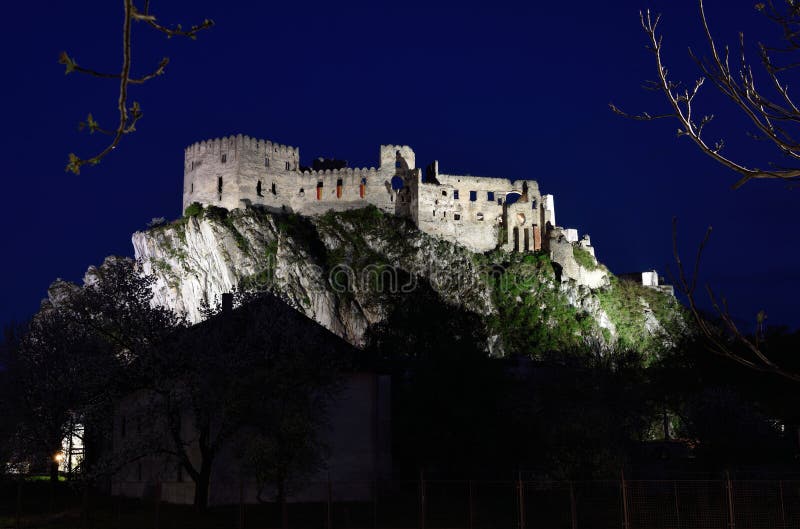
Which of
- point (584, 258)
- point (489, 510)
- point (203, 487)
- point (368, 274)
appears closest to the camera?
point (203, 487)

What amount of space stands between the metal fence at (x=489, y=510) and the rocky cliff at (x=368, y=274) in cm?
4149

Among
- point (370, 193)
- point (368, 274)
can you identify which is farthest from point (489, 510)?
point (370, 193)

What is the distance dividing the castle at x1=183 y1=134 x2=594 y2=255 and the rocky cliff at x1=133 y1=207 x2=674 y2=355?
2289 mm

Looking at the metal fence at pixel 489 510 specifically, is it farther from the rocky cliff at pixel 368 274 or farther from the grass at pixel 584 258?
the grass at pixel 584 258

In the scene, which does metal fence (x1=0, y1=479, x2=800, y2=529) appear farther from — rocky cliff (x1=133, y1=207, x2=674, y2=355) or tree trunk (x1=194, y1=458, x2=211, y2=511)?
rocky cliff (x1=133, y1=207, x2=674, y2=355)

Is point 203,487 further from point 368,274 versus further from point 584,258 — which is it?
point 584,258

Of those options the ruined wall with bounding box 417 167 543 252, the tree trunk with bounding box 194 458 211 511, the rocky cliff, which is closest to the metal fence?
the tree trunk with bounding box 194 458 211 511

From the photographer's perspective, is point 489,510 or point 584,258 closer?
point 489,510

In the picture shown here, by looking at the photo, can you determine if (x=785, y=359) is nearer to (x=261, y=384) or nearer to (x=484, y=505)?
(x=484, y=505)

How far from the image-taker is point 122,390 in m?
30.7

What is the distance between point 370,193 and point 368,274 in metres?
11.8

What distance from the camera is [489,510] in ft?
87.2

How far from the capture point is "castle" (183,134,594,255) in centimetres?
8069

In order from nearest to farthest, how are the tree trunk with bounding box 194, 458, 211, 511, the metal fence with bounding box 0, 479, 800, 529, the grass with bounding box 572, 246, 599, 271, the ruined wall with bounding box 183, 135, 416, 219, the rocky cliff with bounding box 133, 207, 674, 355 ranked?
the metal fence with bounding box 0, 479, 800, 529 → the tree trunk with bounding box 194, 458, 211, 511 → the rocky cliff with bounding box 133, 207, 674, 355 → the ruined wall with bounding box 183, 135, 416, 219 → the grass with bounding box 572, 246, 599, 271
